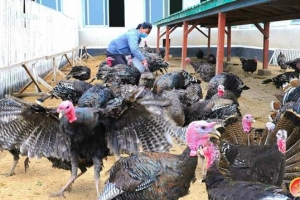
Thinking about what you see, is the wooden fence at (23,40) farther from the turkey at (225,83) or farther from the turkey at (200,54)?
the turkey at (200,54)

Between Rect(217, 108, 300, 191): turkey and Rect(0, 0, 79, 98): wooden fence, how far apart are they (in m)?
4.89

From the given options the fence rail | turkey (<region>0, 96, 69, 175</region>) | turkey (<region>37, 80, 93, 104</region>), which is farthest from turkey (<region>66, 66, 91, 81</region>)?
the fence rail

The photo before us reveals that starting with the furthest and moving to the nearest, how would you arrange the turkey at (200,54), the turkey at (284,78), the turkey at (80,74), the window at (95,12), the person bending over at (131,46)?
the window at (95,12) < the turkey at (200,54) < the turkey at (80,74) < the turkey at (284,78) < the person bending over at (131,46)

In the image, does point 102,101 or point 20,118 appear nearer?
point 20,118

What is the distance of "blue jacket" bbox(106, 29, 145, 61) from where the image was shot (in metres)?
8.69

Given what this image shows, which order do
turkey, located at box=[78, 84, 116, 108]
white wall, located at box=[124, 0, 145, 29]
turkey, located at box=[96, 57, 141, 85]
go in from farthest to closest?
1. white wall, located at box=[124, 0, 145, 29]
2. turkey, located at box=[96, 57, 141, 85]
3. turkey, located at box=[78, 84, 116, 108]

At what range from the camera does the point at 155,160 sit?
329cm

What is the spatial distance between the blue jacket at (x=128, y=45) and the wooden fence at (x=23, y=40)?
1936mm

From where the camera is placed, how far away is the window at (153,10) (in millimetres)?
21344

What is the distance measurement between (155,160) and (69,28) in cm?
1634

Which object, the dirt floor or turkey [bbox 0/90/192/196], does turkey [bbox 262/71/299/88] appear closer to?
the dirt floor

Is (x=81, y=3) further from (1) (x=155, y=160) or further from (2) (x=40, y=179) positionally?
(1) (x=155, y=160)

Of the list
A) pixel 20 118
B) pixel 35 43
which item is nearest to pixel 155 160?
pixel 20 118

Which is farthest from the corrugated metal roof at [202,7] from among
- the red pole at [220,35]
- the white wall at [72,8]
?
the white wall at [72,8]
